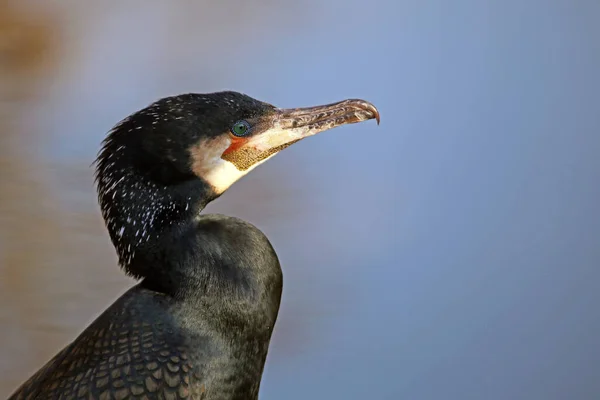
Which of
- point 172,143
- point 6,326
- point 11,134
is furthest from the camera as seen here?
point 11,134

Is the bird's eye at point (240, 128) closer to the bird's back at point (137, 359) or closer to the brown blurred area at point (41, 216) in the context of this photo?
the bird's back at point (137, 359)

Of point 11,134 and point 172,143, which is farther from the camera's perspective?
point 11,134

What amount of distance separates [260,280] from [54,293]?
178 centimetres

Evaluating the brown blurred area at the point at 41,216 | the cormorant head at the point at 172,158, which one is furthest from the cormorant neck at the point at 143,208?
the brown blurred area at the point at 41,216

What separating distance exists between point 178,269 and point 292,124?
12.1 inches

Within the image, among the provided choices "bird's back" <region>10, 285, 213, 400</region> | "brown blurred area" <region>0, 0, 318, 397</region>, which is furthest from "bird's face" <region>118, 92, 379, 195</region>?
"brown blurred area" <region>0, 0, 318, 397</region>

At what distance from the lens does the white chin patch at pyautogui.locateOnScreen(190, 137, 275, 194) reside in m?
1.62

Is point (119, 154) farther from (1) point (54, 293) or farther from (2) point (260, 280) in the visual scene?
(1) point (54, 293)

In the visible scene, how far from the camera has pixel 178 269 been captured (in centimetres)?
162

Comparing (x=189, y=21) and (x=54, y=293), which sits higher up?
(x=189, y=21)

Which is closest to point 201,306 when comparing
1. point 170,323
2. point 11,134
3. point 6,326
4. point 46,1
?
point 170,323

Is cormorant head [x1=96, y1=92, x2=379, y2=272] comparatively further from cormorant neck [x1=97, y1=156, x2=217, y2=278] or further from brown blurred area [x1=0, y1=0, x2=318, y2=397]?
brown blurred area [x1=0, y1=0, x2=318, y2=397]

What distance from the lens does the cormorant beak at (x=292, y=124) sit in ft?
5.50

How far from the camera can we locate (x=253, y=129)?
167cm
